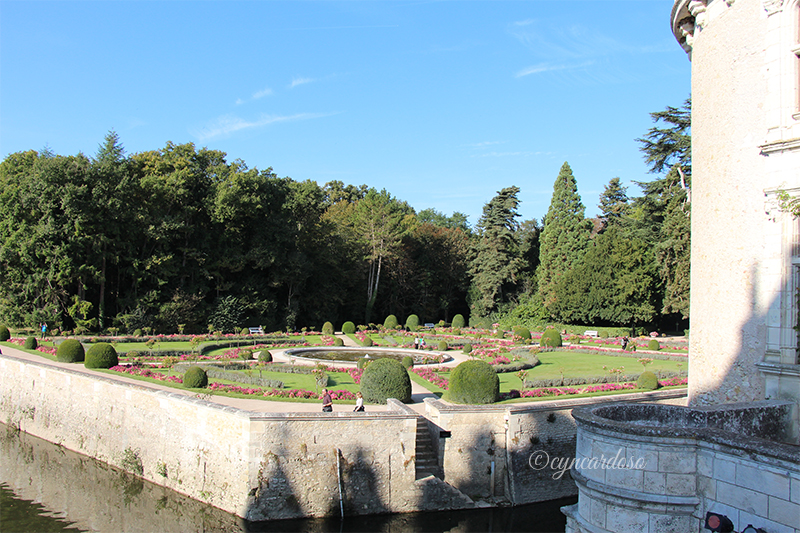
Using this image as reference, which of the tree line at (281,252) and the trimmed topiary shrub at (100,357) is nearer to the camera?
the trimmed topiary shrub at (100,357)

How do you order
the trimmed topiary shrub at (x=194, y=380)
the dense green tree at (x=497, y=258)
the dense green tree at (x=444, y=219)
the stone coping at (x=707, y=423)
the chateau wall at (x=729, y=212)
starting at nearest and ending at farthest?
the stone coping at (x=707, y=423)
the chateau wall at (x=729, y=212)
the trimmed topiary shrub at (x=194, y=380)
the dense green tree at (x=497, y=258)
the dense green tree at (x=444, y=219)

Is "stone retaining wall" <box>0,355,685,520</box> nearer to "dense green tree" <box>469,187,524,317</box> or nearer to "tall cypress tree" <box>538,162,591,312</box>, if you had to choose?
"tall cypress tree" <box>538,162,591,312</box>

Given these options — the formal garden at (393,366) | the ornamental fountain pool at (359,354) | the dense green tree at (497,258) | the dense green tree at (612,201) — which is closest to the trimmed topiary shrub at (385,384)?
the formal garden at (393,366)

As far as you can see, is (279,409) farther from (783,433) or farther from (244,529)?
(783,433)

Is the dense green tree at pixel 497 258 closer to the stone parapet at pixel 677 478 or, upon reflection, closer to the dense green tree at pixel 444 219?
the dense green tree at pixel 444 219

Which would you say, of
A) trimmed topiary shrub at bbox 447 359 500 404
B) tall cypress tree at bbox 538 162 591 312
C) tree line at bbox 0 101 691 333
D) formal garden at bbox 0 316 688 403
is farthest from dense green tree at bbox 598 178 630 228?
trimmed topiary shrub at bbox 447 359 500 404

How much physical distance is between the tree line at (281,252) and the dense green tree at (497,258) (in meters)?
0.14

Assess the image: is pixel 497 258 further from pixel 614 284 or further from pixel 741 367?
pixel 741 367

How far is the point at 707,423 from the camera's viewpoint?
7895 millimetres

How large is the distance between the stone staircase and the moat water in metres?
0.95

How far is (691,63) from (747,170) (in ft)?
10.1

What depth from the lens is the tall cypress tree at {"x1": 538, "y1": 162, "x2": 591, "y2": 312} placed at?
154ft

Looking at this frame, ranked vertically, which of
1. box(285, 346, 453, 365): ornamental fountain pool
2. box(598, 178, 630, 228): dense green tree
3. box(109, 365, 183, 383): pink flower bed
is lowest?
box(109, 365, 183, 383): pink flower bed

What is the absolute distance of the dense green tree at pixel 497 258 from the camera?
1994 inches
